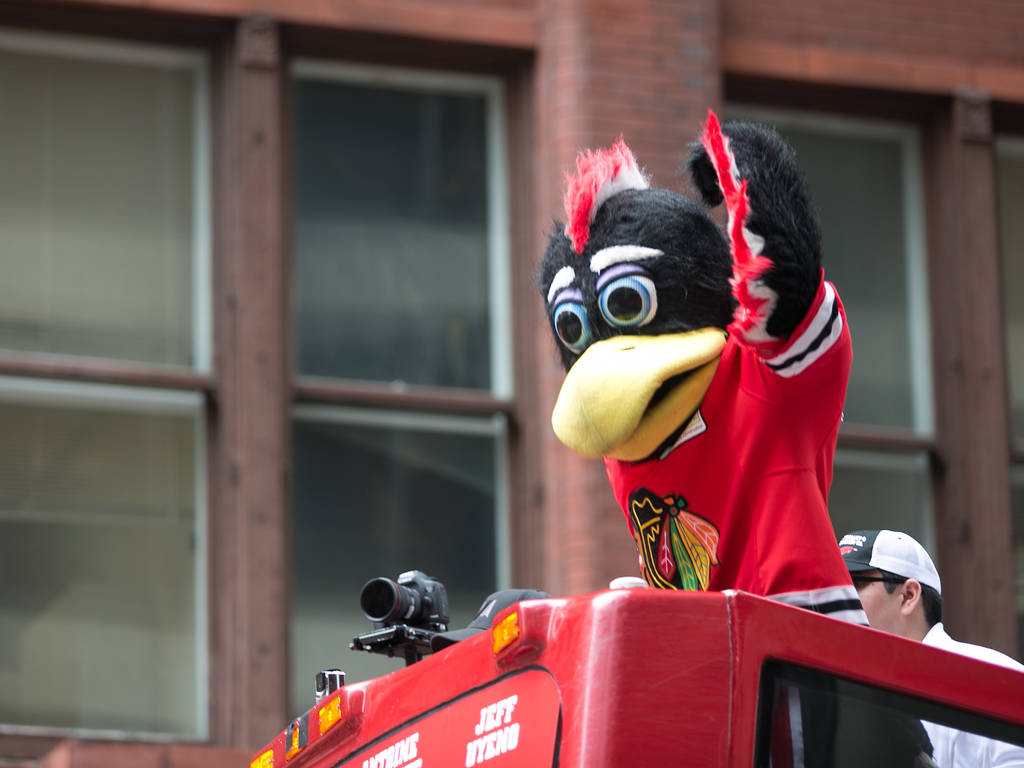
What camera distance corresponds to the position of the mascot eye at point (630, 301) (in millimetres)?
4527

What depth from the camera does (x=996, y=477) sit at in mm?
11062

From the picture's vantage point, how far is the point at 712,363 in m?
4.49

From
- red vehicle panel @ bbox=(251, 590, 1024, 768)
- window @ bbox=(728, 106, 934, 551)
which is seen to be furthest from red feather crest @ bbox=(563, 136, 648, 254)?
window @ bbox=(728, 106, 934, 551)

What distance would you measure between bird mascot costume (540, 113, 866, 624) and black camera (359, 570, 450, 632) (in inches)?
19.8

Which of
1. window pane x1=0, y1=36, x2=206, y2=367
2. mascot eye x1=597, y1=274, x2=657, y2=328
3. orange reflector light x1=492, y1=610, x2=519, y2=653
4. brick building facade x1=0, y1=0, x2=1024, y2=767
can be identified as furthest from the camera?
window pane x1=0, y1=36, x2=206, y2=367

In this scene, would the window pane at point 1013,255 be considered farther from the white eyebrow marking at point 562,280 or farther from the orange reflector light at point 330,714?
the orange reflector light at point 330,714

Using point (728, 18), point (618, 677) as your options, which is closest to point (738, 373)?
point (618, 677)

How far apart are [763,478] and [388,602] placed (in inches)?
36.9

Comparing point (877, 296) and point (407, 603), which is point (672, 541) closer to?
point (407, 603)

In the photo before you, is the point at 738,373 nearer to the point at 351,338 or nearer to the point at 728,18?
the point at 351,338

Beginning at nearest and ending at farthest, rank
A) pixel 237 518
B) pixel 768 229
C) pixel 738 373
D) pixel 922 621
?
pixel 768 229 → pixel 738 373 → pixel 922 621 → pixel 237 518

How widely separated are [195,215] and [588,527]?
2523 mm

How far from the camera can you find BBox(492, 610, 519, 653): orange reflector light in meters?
3.82

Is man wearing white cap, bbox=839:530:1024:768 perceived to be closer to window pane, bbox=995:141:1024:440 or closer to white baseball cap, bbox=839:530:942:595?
white baseball cap, bbox=839:530:942:595
